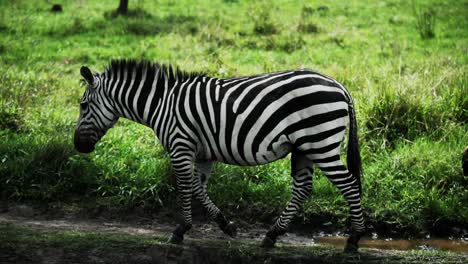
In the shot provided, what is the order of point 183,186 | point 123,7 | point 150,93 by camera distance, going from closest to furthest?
1. point 183,186
2. point 150,93
3. point 123,7

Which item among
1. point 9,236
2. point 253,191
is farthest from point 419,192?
point 9,236

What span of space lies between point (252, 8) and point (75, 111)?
8374 millimetres

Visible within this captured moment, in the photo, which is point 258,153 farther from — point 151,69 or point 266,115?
point 151,69

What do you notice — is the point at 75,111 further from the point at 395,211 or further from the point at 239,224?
the point at 395,211

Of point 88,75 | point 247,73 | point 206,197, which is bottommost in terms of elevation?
point 206,197

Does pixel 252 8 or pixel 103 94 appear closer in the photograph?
pixel 103 94

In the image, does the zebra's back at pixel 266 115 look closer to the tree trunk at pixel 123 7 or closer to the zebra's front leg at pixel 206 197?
the zebra's front leg at pixel 206 197

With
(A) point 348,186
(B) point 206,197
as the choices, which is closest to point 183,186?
(B) point 206,197

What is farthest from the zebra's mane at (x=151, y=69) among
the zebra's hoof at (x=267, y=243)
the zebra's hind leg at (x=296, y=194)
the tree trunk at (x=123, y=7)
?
the tree trunk at (x=123, y=7)

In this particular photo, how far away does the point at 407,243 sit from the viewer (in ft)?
27.5

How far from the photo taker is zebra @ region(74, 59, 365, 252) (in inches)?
276

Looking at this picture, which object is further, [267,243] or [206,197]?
[206,197]

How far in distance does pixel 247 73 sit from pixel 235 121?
588cm

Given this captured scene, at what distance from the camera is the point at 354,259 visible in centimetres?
708
